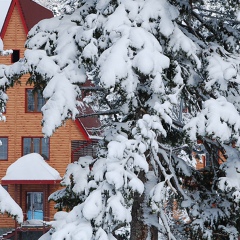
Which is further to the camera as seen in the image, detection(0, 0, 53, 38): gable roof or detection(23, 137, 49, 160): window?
detection(23, 137, 49, 160): window

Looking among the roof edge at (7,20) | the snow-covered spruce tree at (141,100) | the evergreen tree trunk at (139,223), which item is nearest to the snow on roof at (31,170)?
the roof edge at (7,20)

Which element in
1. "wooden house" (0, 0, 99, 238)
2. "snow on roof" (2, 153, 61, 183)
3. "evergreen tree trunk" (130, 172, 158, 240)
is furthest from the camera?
"wooden house" (0, 0, 99, 238)

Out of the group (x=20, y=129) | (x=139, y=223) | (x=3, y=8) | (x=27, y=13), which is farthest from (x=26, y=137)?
(x=139, y=223)

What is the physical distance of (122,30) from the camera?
8.80 meters

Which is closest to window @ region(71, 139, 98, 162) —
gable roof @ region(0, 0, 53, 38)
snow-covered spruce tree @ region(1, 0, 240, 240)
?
gable roof @ region(0, 0, 53, 38)

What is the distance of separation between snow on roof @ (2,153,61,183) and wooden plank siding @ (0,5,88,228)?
813 millimetres

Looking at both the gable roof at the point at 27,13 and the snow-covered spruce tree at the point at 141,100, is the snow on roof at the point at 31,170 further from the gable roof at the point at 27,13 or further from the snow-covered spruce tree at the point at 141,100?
the snow-covered spruce tree at the point at 141,100

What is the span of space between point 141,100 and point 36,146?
2114 centimetres

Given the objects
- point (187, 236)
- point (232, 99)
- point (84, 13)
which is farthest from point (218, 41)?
point (187, 236)

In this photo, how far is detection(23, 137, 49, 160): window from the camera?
30611mm

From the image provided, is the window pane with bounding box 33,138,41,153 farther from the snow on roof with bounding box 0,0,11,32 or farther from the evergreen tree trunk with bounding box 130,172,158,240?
the evergreen tree trunk with bounding box 130,172,158,240

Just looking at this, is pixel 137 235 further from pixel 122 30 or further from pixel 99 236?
pixel 122 30

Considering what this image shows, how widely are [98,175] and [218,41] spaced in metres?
4.35

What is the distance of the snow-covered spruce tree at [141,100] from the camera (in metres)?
8.44
